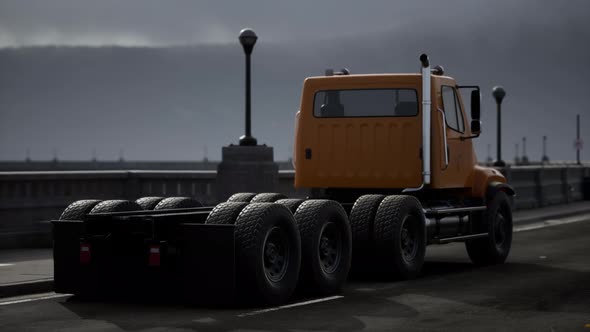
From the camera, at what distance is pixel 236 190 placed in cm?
2189

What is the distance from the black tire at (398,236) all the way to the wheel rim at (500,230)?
280 cm

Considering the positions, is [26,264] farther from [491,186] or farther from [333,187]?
[491,186]

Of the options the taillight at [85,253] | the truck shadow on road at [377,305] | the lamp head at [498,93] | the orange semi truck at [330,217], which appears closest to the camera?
the truck shadow on road at [377,305]

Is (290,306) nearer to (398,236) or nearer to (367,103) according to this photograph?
(398,236)

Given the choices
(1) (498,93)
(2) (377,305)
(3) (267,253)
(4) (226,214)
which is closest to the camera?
(4) (226,214)

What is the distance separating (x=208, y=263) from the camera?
11.9m

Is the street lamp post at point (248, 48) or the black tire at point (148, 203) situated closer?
the black tire at point (148, 203)

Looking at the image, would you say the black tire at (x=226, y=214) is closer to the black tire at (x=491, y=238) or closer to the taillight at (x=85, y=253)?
the taillight at (x=85, y=253)

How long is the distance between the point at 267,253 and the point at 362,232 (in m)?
2.73

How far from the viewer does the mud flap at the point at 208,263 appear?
464 inches

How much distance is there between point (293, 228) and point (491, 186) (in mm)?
5958

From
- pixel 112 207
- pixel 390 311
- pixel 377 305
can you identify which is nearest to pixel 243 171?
pixel 112 207

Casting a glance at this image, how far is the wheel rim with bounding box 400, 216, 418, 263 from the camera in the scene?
49.8 ft

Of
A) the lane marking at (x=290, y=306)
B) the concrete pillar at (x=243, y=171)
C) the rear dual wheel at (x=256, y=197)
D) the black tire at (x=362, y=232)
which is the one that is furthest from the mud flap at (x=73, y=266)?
the concrete pillar at (x=243, y=171)
